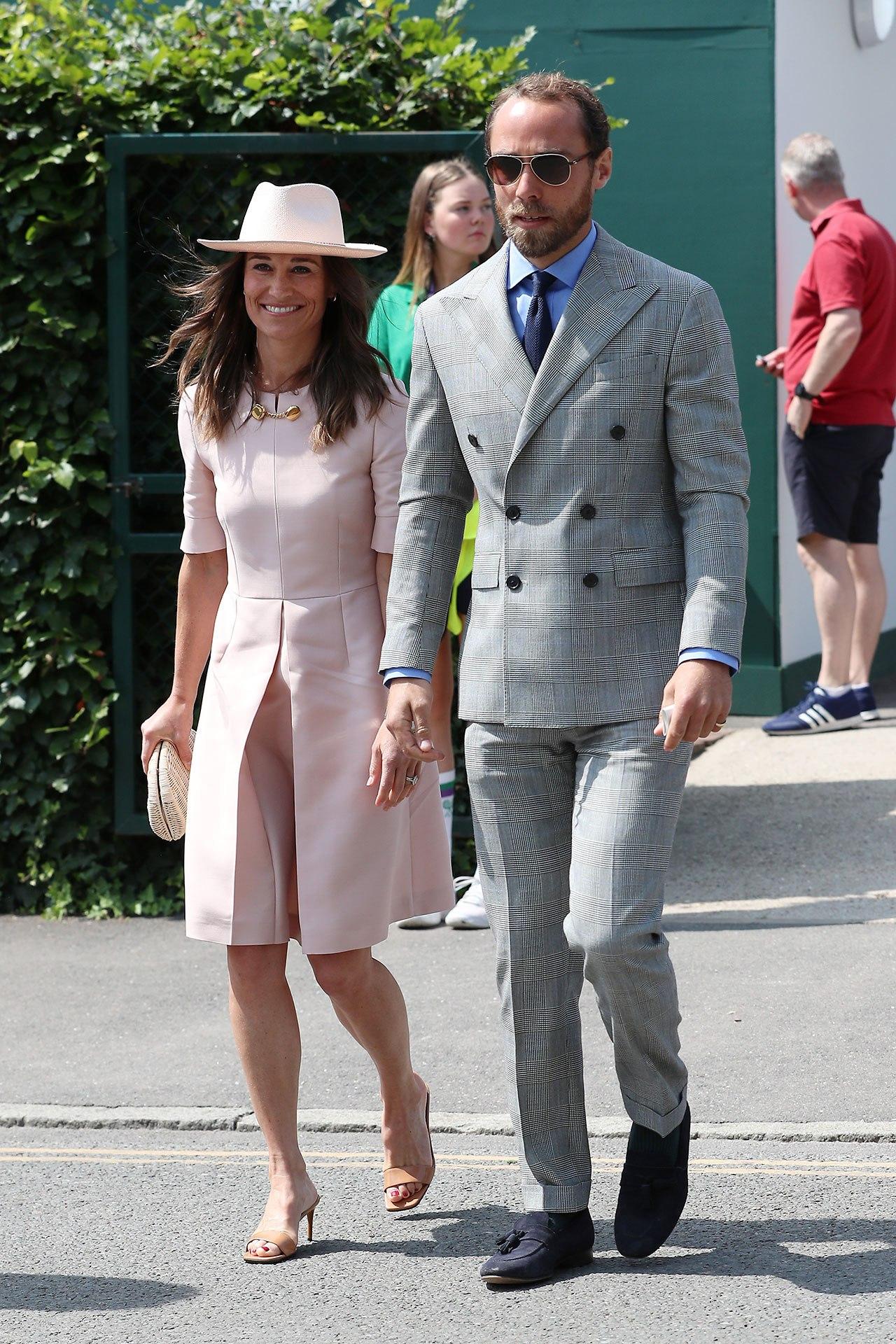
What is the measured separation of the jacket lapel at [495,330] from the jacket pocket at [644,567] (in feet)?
1.13

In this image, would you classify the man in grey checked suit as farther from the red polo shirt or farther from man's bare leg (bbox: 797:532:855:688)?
man's bare leg (bbox: 797:532:855:688)

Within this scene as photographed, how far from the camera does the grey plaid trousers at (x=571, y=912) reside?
3.68 m

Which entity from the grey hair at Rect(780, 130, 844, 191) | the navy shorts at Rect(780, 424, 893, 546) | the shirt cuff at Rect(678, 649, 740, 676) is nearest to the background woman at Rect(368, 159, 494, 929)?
the shirt cuff at Rect(678, 649, 740, 676)

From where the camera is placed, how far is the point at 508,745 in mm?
3824

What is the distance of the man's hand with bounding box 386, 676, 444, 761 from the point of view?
3838mm

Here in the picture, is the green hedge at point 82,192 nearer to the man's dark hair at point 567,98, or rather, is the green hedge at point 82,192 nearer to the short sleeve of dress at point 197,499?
the short sleeve of dress at point 197,499

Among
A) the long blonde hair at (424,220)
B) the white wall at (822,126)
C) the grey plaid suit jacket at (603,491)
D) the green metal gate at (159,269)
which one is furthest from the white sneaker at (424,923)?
the white wall at (822,126)

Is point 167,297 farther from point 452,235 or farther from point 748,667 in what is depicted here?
point 748,667

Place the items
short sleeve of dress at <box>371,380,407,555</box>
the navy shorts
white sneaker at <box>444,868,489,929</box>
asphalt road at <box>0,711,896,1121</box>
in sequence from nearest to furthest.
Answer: short sleeve of dress at <box>371,380,407,555</box> < asphalt road at <box>0,711,896,1121</box> < white sneaker at <box>444,868,489,929</box> < the navy shorts

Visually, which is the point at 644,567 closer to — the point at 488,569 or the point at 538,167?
the point at 488,569

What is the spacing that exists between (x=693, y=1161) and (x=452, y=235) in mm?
3041

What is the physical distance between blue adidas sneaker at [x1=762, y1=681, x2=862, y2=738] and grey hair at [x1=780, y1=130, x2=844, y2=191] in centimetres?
229

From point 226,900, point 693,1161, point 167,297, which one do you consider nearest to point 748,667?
point 167,297

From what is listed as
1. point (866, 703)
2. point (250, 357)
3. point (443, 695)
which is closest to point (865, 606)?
point (866, 703)
